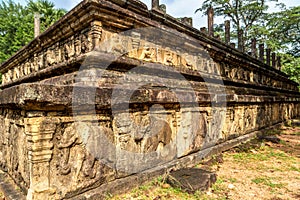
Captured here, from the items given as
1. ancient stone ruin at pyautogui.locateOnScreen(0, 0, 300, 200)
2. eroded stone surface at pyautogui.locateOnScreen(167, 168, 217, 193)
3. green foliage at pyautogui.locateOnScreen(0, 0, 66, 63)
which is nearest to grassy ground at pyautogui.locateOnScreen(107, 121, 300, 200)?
eroded stone surface at pyautogui.locateOnScreen(167, 168, 217, 193)

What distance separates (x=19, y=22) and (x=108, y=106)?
20.4 meters

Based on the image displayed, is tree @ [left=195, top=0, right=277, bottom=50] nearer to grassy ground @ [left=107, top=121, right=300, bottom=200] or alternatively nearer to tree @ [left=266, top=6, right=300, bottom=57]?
tree @ [left=266, top=6, right=300, bottom=57]

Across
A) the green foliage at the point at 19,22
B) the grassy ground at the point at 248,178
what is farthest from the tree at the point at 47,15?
the grassy ground at the point at 248,178

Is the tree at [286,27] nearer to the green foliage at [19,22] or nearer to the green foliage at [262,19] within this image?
the green foliage at [262,19]

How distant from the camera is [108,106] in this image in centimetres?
235

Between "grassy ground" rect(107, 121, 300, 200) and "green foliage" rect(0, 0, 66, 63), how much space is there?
14.1 metres

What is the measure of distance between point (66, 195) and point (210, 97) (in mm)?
2951

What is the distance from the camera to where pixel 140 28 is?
3139 millimetres

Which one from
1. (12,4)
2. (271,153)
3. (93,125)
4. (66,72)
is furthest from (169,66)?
(12,4)

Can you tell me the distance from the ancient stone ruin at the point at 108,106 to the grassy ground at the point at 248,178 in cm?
22

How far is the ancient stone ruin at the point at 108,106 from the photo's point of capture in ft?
6.48

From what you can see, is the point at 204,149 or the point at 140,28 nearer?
the point at 140,28

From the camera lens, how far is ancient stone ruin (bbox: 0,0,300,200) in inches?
77.8

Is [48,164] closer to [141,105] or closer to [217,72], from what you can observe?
[141,105]
